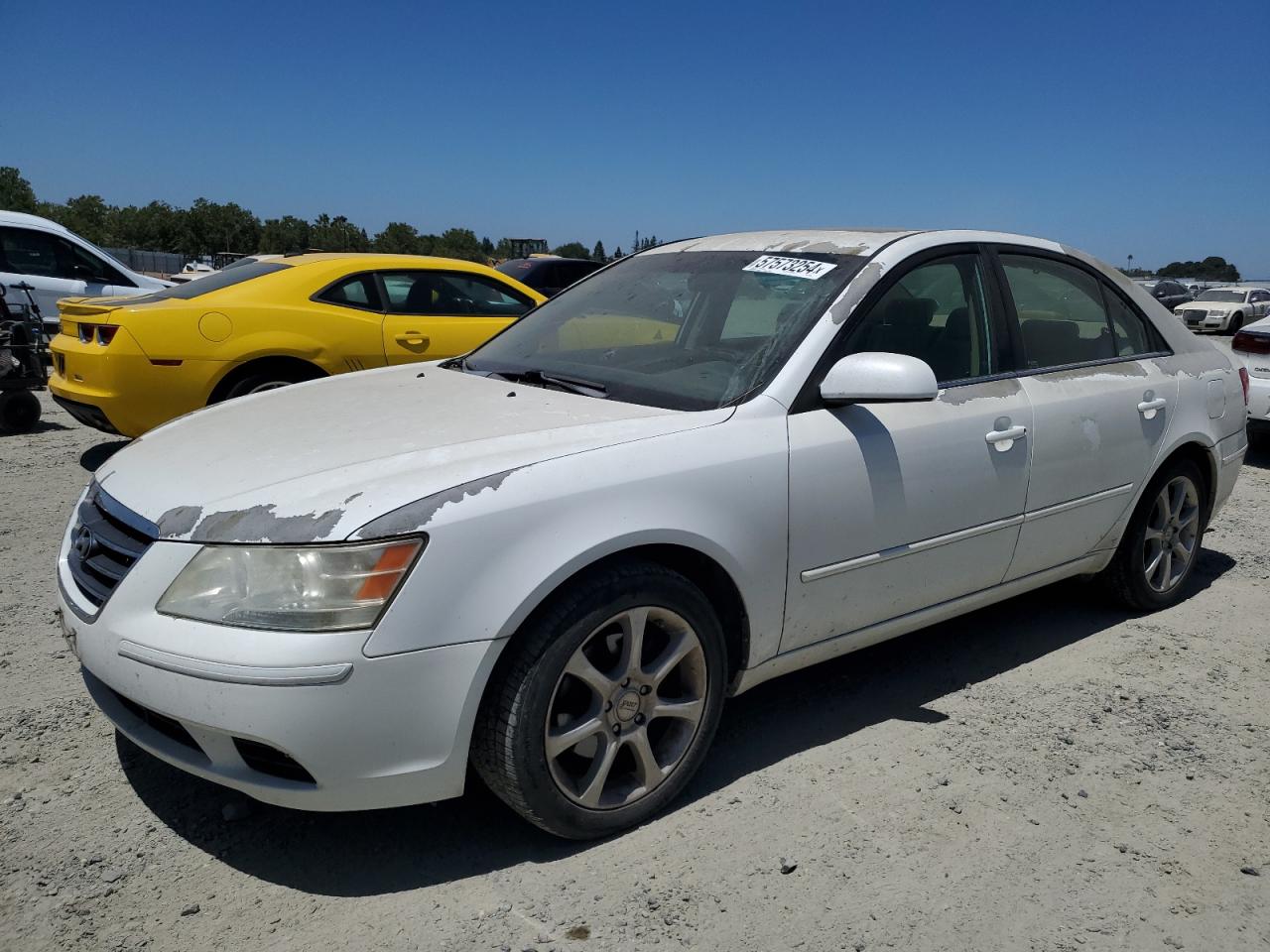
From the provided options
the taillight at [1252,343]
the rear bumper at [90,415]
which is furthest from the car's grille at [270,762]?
the taillight at [1252,343]

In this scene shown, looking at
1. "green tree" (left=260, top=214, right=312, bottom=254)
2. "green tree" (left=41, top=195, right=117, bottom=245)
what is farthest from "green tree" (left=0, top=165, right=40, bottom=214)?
"green tree" (left=260, top=214, right=312, bottom=254)

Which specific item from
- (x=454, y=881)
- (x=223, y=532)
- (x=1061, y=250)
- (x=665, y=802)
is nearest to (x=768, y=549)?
(x=665, y=802)

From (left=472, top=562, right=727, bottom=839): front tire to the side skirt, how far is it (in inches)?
8.1

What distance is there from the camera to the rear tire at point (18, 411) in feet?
25.0

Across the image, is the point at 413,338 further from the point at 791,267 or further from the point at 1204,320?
the point at 1204,320

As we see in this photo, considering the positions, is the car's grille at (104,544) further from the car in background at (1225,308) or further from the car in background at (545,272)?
the car in background at (1225,308)

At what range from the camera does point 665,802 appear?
2717 millimetres

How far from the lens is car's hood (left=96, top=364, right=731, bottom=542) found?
2273 millimetres

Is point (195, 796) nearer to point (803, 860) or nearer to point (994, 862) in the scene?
point (803, 860)

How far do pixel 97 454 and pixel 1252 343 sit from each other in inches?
352

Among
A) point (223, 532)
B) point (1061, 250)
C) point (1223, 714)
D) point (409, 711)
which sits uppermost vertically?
point (1061, 250)

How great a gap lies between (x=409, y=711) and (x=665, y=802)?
86 centimetres

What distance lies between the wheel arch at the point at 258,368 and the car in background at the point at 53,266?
5.40 metres

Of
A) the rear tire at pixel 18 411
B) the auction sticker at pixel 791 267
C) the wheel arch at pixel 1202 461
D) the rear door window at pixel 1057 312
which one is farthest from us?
the rear tire at pixel 18 411
